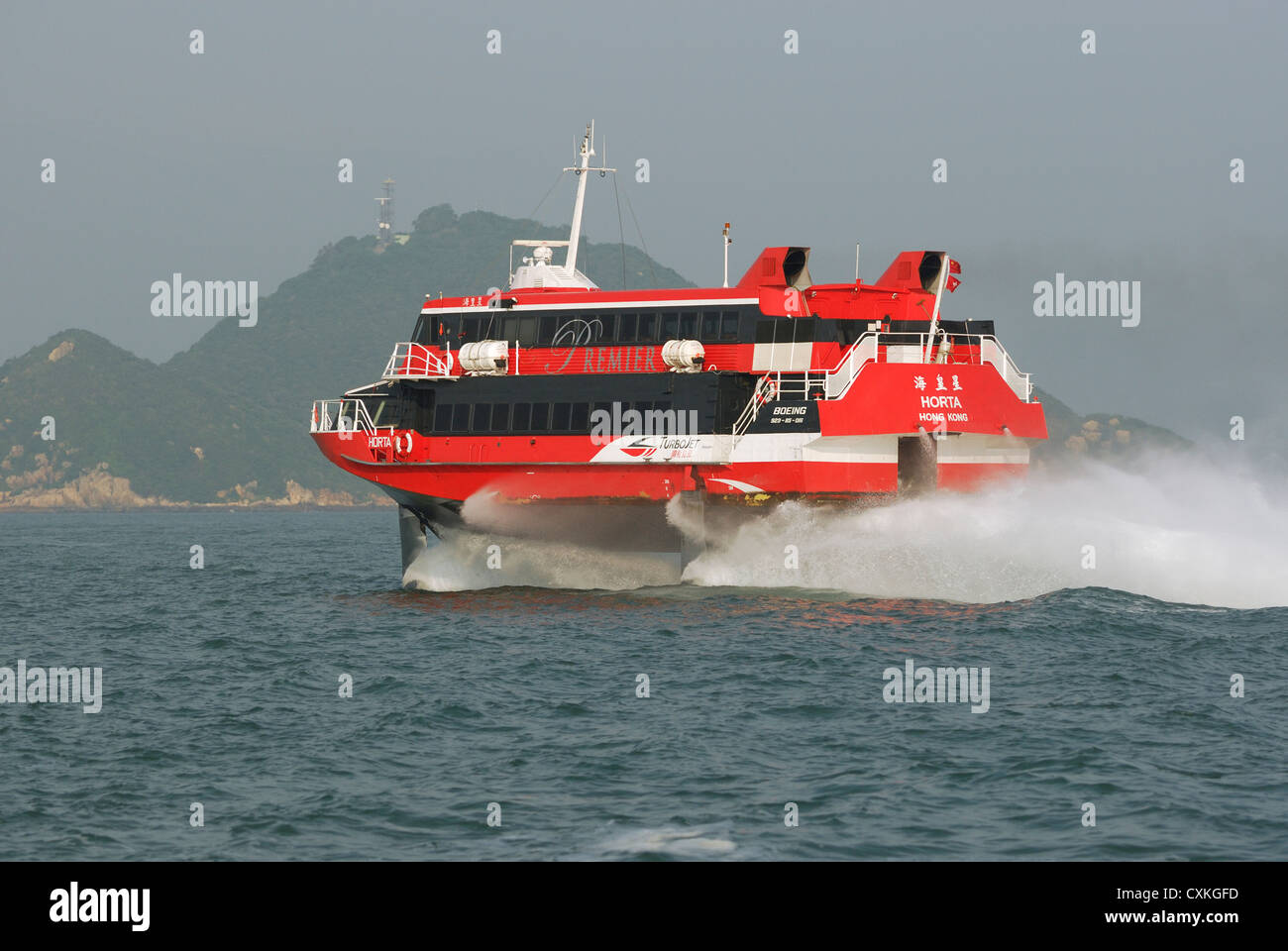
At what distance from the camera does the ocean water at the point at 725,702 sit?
15125mm

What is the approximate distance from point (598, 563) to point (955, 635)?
38.5 ft

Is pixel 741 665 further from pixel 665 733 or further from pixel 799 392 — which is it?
pixel 799 392

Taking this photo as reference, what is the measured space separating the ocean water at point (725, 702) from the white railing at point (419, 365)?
4.67 m

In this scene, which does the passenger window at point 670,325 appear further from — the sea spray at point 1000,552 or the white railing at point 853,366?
the sea spray at point 1000,552

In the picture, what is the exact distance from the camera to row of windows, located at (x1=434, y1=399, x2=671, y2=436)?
35.2 metres

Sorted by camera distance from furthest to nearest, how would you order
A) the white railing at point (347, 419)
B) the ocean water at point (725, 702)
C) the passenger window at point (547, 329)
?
the white railing at point (347, 419) → the passenger window at point (547, 329) → the ocean water at point (725, 702)

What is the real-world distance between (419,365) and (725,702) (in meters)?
19.1

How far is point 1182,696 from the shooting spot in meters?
21.8

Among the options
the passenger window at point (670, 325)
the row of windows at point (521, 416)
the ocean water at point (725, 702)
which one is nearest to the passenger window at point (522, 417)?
the row of windows at point (521, 416)

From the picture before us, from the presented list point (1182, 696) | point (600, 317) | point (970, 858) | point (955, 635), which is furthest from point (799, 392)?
point (970, 858)

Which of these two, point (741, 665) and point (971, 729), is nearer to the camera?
point (971, 729)

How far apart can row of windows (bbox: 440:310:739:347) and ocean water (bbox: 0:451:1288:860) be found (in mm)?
5432
